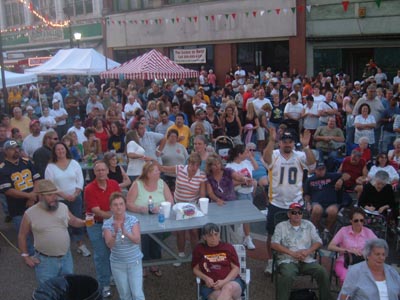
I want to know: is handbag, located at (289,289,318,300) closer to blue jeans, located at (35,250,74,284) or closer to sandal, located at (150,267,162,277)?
sandal, located at (150,267,162,277)

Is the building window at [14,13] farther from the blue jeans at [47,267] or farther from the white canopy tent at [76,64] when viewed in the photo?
the blue jeans at [47,267]

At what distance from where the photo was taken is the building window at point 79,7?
3317cm

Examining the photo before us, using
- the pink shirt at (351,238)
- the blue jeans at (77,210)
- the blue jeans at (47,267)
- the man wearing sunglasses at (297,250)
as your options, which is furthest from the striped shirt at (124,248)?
the pink shirt at (351,238)

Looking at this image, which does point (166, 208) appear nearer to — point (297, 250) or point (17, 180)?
point (297, 250)

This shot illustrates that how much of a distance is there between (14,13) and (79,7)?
36.2 feet

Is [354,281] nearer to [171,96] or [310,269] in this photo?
[310,269]

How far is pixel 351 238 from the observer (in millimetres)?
5793

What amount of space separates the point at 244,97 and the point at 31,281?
9.30 m

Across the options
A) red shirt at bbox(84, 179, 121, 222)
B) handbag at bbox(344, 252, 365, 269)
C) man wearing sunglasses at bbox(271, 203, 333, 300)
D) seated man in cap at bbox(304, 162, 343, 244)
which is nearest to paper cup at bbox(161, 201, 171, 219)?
red shirt at bbox(84, 179, 121, 222)

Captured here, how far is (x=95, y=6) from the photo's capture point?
32.3 m

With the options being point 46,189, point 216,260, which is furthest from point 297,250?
point 46,189

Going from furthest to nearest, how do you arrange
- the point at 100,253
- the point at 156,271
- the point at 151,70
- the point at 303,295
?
the point at 151,70 → the point at 156,271 → the point at 100,253 → the point at 303,295

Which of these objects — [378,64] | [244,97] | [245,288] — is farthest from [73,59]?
[245,288]

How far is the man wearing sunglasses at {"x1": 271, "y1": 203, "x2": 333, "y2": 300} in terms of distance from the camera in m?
5.50
